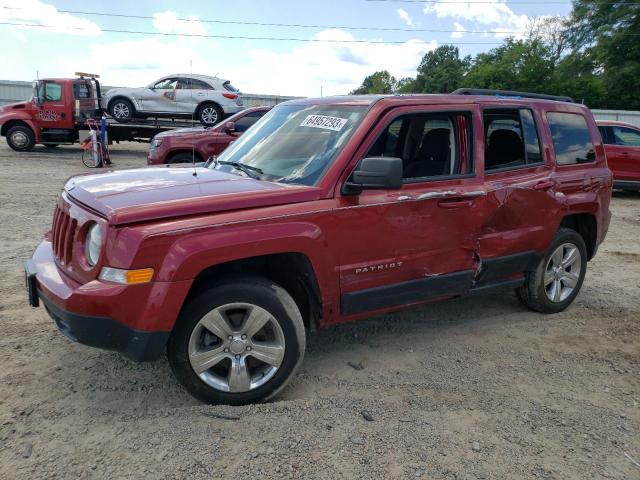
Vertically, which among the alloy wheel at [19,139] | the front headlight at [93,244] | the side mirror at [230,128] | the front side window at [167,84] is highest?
the front side window at [167,84]

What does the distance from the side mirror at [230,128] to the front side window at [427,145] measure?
6.70 m

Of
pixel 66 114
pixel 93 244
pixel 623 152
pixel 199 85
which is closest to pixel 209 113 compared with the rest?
pixel 199 85

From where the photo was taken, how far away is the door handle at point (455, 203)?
12.5 feet

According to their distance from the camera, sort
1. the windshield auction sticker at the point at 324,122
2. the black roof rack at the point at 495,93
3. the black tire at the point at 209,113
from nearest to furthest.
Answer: the windshield auction sticker at the point at 324,122 → the black roof rack at the point at 495,93 → the black tire at the point at 209,113

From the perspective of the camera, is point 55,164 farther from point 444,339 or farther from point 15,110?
point 444,339

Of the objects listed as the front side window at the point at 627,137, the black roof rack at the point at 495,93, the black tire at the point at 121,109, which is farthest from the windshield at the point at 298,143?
the black tire at the point at 121,109

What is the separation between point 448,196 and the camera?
3838mm

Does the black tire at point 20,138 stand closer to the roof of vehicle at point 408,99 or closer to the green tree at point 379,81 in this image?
the roof of vehicle at point 408,99

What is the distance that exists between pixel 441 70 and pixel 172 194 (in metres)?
81.1

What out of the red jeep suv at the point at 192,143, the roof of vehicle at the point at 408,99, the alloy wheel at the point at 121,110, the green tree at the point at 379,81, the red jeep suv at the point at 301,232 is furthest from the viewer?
the green tree at the point at 379,81

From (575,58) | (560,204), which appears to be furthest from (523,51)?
(560,204)

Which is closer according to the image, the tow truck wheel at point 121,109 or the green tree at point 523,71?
the tow truck wheel at point 121,109

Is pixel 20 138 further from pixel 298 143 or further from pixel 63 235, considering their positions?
pixel 298 143

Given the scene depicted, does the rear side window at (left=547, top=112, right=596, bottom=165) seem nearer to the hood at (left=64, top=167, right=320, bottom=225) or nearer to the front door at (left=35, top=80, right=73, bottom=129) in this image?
the hood at (left=64, top=167, right=320, bottom=225)
